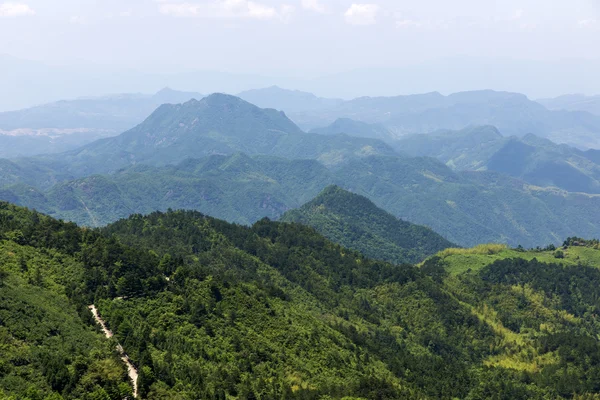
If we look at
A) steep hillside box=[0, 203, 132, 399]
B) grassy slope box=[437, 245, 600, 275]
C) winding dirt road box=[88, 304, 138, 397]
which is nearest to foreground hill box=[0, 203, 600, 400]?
steep hillside box=[0, 203, 132, 399]

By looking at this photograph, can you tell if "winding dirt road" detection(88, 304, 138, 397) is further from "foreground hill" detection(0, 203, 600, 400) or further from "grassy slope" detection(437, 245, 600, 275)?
"grassy slope" detection(437, 245, 600, 275)

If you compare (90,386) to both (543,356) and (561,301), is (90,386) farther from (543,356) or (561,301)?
(561,301)

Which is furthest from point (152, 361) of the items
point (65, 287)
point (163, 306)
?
point (65, 287)

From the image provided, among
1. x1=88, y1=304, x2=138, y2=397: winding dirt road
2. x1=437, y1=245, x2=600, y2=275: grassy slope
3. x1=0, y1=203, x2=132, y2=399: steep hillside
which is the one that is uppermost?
x1=0, y1=203, x2=132, y2=399: steep hillside

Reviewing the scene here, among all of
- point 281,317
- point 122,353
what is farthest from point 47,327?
point 281,317

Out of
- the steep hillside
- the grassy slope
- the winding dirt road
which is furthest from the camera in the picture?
the grassy slope

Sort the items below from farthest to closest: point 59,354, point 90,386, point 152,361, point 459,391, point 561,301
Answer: point 561,301 → point 459,391 → point 152,361 → point 59,354 → point 90,386

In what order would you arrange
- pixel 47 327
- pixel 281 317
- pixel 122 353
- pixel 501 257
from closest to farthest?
pixel 47 327, pixel 122 353, pixel 281 317, pixel 501 257

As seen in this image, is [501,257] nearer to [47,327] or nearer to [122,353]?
[122,353]

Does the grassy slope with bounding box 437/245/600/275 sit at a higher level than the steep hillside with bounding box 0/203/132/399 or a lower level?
lower
